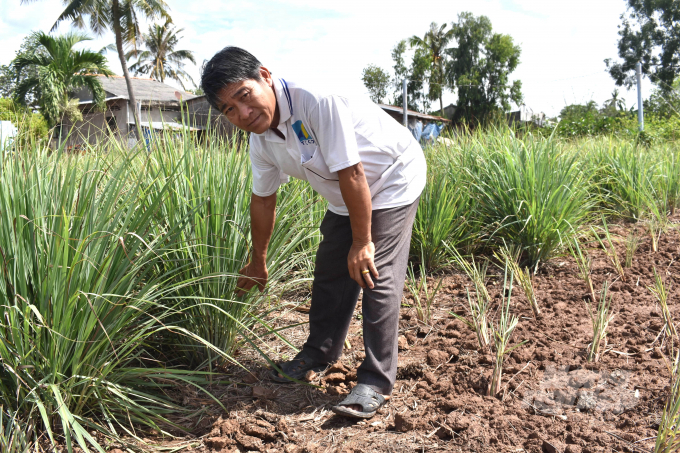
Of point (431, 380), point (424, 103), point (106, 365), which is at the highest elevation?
point (424, 103)

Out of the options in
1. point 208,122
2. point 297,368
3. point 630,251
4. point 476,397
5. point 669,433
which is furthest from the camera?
point 630,251

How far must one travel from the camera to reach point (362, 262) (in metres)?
1.99

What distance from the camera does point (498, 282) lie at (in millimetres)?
3619

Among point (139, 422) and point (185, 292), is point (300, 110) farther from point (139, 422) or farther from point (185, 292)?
point (139, 422)

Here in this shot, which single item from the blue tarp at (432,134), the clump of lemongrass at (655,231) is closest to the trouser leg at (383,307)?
the clump of lemongrass at (655,231)

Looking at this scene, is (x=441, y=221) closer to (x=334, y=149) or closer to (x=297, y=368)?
(x=297, y=368)

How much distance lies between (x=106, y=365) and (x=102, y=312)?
0.20 meters

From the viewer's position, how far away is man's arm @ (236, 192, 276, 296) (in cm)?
229

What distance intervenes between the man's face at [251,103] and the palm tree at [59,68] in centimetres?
2367

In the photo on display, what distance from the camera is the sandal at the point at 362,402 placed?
79.2 inches

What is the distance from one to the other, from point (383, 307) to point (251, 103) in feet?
3.19

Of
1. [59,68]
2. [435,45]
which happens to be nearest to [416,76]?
[435,45]

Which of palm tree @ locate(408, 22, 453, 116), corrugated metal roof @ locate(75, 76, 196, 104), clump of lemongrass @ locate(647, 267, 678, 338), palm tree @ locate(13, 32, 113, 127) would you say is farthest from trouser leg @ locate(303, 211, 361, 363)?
palm tree @ locate(408, 22, 453, 116)

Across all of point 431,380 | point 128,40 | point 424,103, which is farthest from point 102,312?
point 424,103
